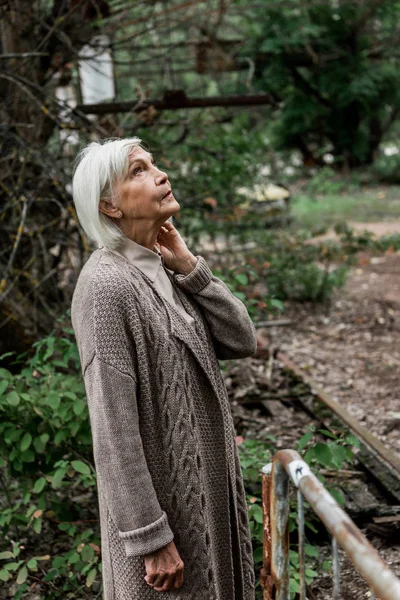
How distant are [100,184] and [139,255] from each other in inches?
9.6

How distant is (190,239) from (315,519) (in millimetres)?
4484

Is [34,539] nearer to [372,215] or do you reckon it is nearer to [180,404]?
[180,404]

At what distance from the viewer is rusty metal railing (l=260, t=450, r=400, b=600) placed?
130cm

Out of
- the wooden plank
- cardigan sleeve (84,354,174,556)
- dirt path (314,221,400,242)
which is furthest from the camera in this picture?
dirt path (314,221,400,242)

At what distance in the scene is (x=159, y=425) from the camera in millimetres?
2010

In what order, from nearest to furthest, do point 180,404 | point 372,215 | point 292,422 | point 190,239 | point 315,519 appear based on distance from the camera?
point 180,404 → point 315,519 → point 292,422 → point 190,239 → point 372,215

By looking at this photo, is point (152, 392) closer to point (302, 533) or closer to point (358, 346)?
point (302, 533)

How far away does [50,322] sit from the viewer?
5660mm

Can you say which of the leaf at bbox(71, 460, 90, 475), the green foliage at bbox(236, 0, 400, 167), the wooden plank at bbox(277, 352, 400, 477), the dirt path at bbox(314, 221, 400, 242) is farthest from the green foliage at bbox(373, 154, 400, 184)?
the leaf at bbox(71, 460, 90, 475)

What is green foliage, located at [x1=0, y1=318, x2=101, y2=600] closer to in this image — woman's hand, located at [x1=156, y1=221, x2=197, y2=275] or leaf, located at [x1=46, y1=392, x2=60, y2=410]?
leaf, located at [x1=46, y1=392, x2=60, y2=410]

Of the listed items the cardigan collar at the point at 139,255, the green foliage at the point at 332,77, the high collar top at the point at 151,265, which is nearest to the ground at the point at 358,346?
the high collar top at the point at 151,265

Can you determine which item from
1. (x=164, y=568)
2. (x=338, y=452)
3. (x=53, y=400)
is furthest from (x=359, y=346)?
(x=164, y=568)

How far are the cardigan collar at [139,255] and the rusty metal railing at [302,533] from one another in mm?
671

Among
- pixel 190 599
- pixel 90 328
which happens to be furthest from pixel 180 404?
pixel 190 599
